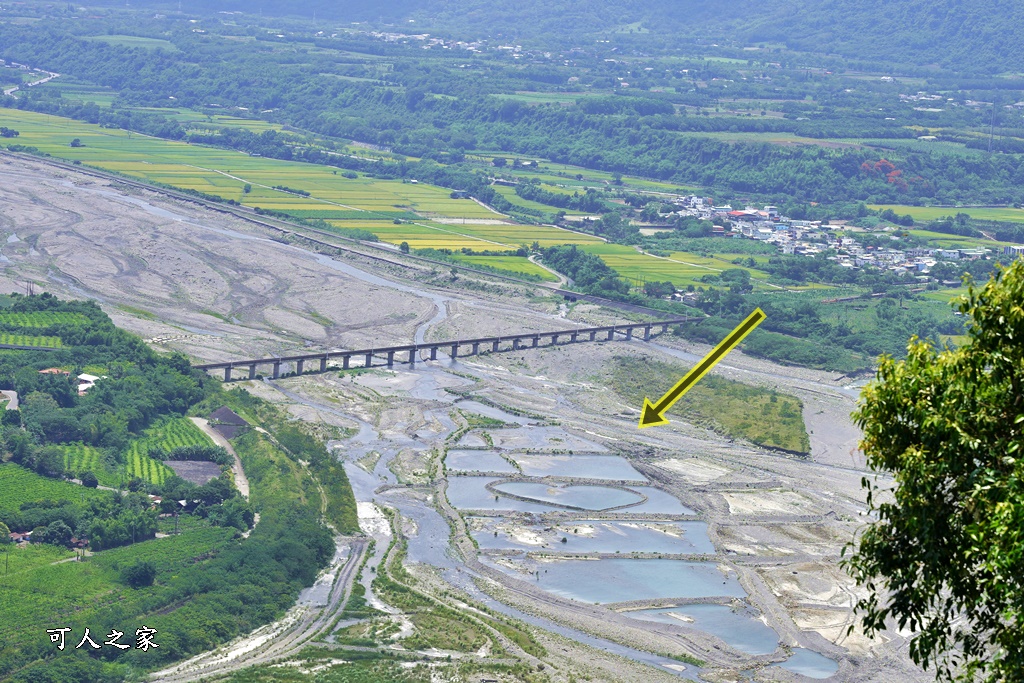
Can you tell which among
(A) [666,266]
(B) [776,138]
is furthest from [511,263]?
(B) [776,138]

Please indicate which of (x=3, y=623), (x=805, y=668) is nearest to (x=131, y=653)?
(x=3, y=623)

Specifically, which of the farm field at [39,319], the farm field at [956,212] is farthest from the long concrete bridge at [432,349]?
the farm field at [956,212]

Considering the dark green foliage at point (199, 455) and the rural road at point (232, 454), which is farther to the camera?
the dark green foliage at point (199, 455)

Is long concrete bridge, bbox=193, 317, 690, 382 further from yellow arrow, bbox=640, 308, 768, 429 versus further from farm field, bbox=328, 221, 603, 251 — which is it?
yellow arrow, bbox=640, 308, 768, 429

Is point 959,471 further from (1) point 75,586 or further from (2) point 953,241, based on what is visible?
(2) point 953,241

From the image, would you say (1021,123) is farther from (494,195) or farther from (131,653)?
(131,653)

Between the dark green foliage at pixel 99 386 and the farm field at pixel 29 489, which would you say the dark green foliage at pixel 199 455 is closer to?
the dark green foliage at pixel 99 386
